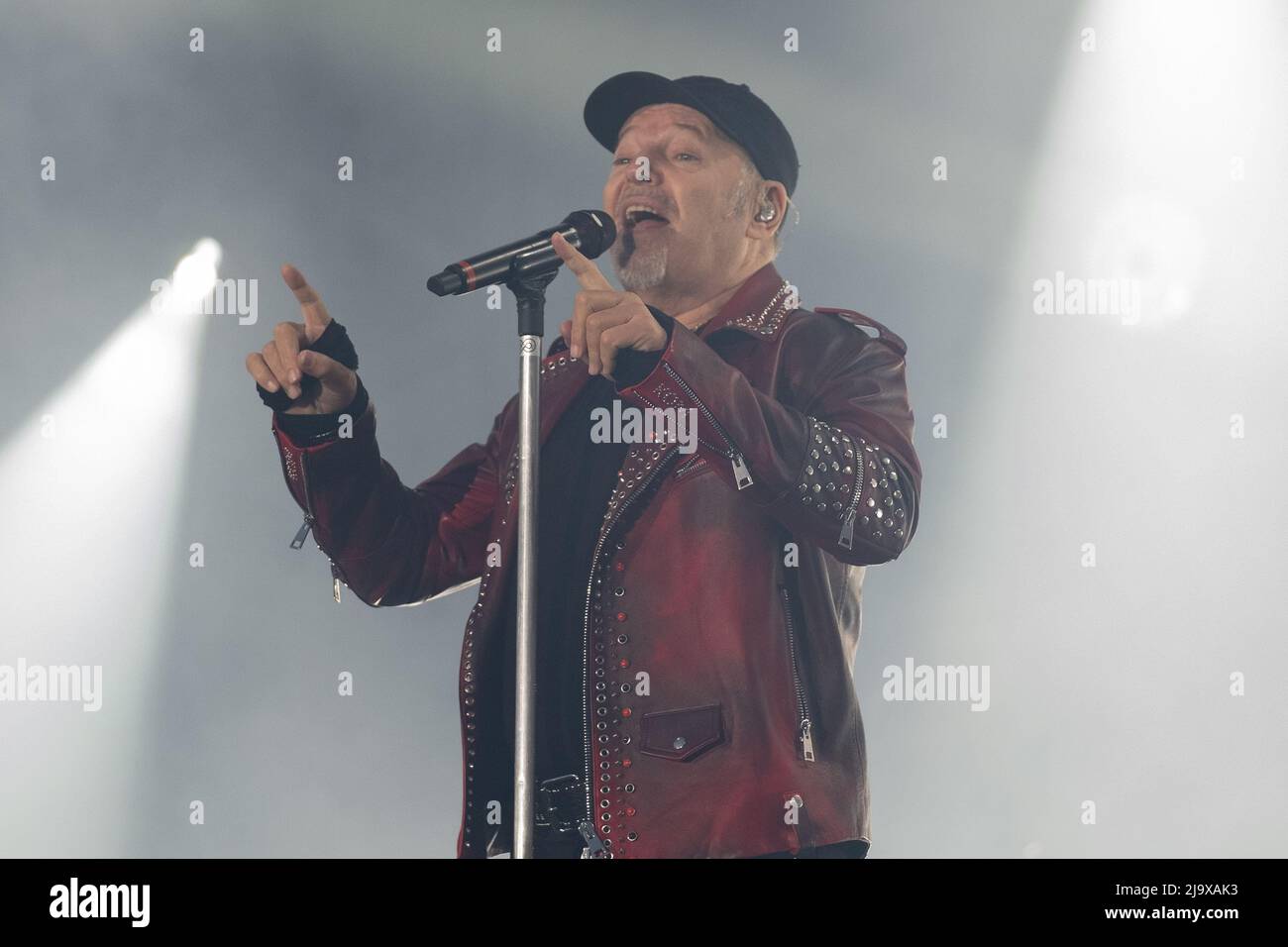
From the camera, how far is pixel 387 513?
128 inches

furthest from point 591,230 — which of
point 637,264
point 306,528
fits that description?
point 306,528

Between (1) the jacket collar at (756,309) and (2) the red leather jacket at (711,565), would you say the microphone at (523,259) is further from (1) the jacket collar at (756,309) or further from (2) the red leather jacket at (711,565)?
(1) the jacket collar at (756,309)

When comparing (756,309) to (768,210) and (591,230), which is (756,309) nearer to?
(768,210)

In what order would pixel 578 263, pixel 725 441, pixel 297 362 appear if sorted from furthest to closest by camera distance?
1. pixel 297 362
2. pixel 725 441
3. pixel 578 263

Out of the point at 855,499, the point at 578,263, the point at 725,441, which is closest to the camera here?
the point at 578,263

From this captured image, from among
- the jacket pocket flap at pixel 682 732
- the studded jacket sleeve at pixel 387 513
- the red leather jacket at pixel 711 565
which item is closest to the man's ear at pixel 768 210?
the red leather jacket at pixel 711 565

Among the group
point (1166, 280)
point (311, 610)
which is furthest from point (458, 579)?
point (1166, 280)

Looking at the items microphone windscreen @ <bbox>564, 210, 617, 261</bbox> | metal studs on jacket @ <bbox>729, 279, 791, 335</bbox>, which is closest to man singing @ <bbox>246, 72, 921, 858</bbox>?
metal studs on jacket @ <bbox>729, 279, 791, 335</bbox>

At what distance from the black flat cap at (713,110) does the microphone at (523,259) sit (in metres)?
0.56

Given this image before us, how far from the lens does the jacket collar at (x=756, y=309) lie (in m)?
3.18

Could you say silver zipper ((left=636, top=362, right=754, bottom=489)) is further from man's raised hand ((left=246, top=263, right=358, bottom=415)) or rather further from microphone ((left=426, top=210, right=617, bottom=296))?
man's raised hand ((left=246, top=263, right=358, bottom=415))

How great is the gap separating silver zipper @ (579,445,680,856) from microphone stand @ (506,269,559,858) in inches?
6.0

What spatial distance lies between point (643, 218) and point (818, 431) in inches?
29.0
